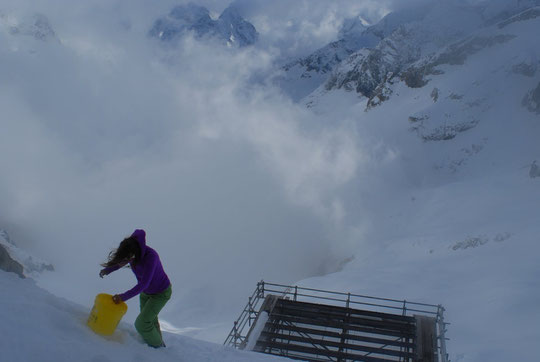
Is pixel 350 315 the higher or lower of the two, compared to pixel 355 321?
higher

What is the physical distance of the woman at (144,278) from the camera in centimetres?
561

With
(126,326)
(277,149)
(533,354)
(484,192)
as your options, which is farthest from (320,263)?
(277,149)

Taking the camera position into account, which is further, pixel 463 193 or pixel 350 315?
pixel 463 193

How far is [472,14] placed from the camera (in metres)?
101

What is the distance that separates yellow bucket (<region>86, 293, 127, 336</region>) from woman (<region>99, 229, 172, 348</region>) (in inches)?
3.6

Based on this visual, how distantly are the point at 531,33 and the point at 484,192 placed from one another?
38.4 metres

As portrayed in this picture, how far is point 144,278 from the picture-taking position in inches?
227

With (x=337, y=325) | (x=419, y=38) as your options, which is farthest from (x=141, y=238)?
(x=419, y=38)

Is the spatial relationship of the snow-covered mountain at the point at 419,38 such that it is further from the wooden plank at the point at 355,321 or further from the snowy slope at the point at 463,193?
the wooden plank at the point at 355,321

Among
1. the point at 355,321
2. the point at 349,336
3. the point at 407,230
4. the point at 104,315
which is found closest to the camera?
the point at 104,315

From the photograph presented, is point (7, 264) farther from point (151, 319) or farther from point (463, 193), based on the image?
point (463, 193)

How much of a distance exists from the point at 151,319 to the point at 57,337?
1240 mm

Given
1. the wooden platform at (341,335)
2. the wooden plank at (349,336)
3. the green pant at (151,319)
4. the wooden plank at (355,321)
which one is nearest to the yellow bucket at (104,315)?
the green pant at (151,319)

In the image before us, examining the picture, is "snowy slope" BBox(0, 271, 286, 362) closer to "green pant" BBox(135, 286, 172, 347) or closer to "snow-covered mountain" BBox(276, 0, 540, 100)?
"green pant" BBox(135, 286, 172, 347)
